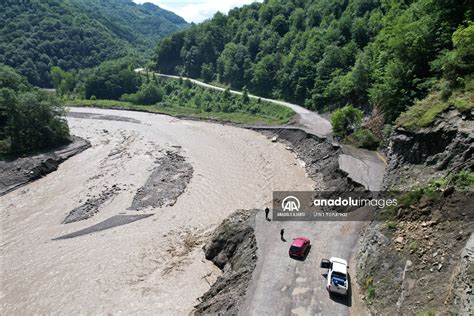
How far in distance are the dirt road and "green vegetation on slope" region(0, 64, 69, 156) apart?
24.2ft

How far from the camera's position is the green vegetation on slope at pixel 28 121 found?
59406 mm

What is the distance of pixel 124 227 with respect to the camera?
37.5 meters

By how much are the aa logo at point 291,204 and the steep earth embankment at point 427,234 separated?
9.77 m

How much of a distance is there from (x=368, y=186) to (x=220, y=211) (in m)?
16.4

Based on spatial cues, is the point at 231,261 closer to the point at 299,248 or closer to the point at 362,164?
the point at 299,248

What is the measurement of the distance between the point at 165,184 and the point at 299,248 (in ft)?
90.4

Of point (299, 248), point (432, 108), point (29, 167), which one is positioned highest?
point (432, 108)

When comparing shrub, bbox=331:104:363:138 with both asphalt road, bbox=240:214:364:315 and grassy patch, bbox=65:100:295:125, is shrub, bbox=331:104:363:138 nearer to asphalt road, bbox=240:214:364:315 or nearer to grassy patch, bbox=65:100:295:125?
grassy patch, bbox=65:100:295:125

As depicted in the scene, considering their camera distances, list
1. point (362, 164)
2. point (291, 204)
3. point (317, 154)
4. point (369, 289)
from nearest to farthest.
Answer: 1. point (369, 289)
2. point (291, 204)
3. point (362, 164)
4. point (317, 154)

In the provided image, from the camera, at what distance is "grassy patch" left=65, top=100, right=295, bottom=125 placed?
81688 millimetres

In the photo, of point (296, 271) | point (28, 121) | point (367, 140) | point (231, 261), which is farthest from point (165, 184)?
point (28, 121)

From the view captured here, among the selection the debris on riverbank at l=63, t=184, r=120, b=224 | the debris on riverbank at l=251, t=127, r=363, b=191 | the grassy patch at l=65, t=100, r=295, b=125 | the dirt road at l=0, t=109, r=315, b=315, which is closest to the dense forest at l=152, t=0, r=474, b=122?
the grassy patch at l=65, t=100, r=295, b=125

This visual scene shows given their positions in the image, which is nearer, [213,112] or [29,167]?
[29,167]

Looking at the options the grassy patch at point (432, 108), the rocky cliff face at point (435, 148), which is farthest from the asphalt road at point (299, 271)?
the grassy patch at point (432, 108)
